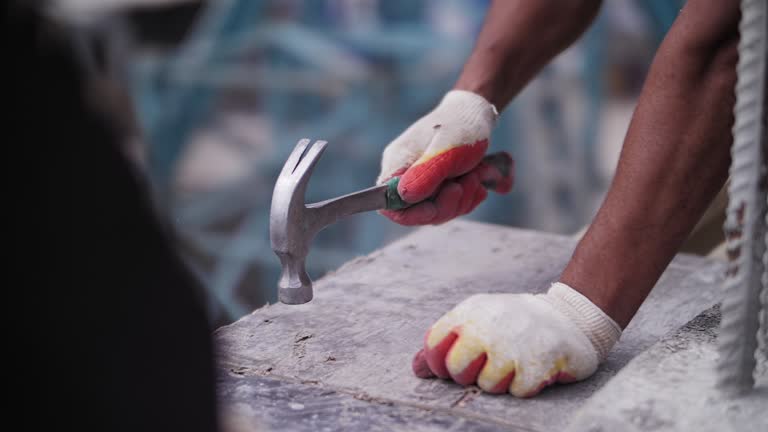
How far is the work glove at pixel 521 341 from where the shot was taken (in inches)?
50.6

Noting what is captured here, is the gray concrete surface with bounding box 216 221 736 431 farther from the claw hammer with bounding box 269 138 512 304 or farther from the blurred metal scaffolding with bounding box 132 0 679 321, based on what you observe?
the blurred metal scaffolding with bounding box 132 0 679 321

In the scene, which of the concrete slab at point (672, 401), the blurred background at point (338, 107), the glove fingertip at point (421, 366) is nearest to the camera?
the concrete slab at point (672, 401)

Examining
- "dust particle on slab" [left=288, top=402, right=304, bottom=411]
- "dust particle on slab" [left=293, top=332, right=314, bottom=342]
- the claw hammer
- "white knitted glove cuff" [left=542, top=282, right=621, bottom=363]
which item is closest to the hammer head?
the claw hammer

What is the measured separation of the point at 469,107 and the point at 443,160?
16 centimetres

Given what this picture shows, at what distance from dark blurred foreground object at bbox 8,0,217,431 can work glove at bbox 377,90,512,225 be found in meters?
0.94

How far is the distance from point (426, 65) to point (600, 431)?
2886 millimetres

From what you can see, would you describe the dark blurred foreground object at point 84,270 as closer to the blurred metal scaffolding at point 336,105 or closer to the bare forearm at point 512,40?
the bare forearm at point 512,40

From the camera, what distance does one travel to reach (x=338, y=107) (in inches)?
159

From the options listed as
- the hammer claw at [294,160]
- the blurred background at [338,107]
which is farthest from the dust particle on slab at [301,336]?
the blurred background at [338,107]

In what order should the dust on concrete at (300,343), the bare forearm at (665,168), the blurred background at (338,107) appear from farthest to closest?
the blurred background at (338,107), the dust on concrete at (300,343), the bare forearm at (665,168)

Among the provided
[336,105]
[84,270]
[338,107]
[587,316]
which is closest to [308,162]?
[587,316]

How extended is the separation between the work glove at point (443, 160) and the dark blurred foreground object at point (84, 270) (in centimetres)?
94

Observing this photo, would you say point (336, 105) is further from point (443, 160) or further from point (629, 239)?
point (629, 239)

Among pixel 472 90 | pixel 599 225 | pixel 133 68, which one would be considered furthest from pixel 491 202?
pixel 599 225
